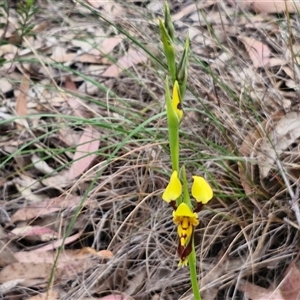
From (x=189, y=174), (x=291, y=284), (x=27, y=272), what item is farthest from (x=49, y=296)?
(x=291, y=284)

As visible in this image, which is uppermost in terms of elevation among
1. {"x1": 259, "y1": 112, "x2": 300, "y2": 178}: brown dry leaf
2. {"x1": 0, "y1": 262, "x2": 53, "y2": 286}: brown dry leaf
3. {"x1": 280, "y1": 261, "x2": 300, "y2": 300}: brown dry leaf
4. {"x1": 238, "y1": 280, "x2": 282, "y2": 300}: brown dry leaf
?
{"x1": 259, "y1": 112, "x2": 300, "y2": 178}: brown dry leaf

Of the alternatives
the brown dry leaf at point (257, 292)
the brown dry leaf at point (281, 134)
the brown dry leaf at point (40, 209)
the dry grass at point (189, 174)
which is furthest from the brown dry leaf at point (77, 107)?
the brown dry leaf at point (257, 292)

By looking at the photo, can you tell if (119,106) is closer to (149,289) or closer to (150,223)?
(150,223)

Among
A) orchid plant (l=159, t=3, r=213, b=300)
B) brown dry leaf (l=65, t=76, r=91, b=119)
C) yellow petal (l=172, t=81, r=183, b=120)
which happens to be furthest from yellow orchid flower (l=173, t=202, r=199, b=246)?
brown dry leaf (l=65, t=76, r=91, b=119)

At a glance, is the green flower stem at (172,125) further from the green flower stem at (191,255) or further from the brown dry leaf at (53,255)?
the brown dry leaf at (53,255)

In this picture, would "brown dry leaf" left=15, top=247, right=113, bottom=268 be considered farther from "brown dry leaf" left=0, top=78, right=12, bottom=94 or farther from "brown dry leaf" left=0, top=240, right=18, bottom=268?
"brown dry leaf" left=0, top=78, right=12, bottom=94
